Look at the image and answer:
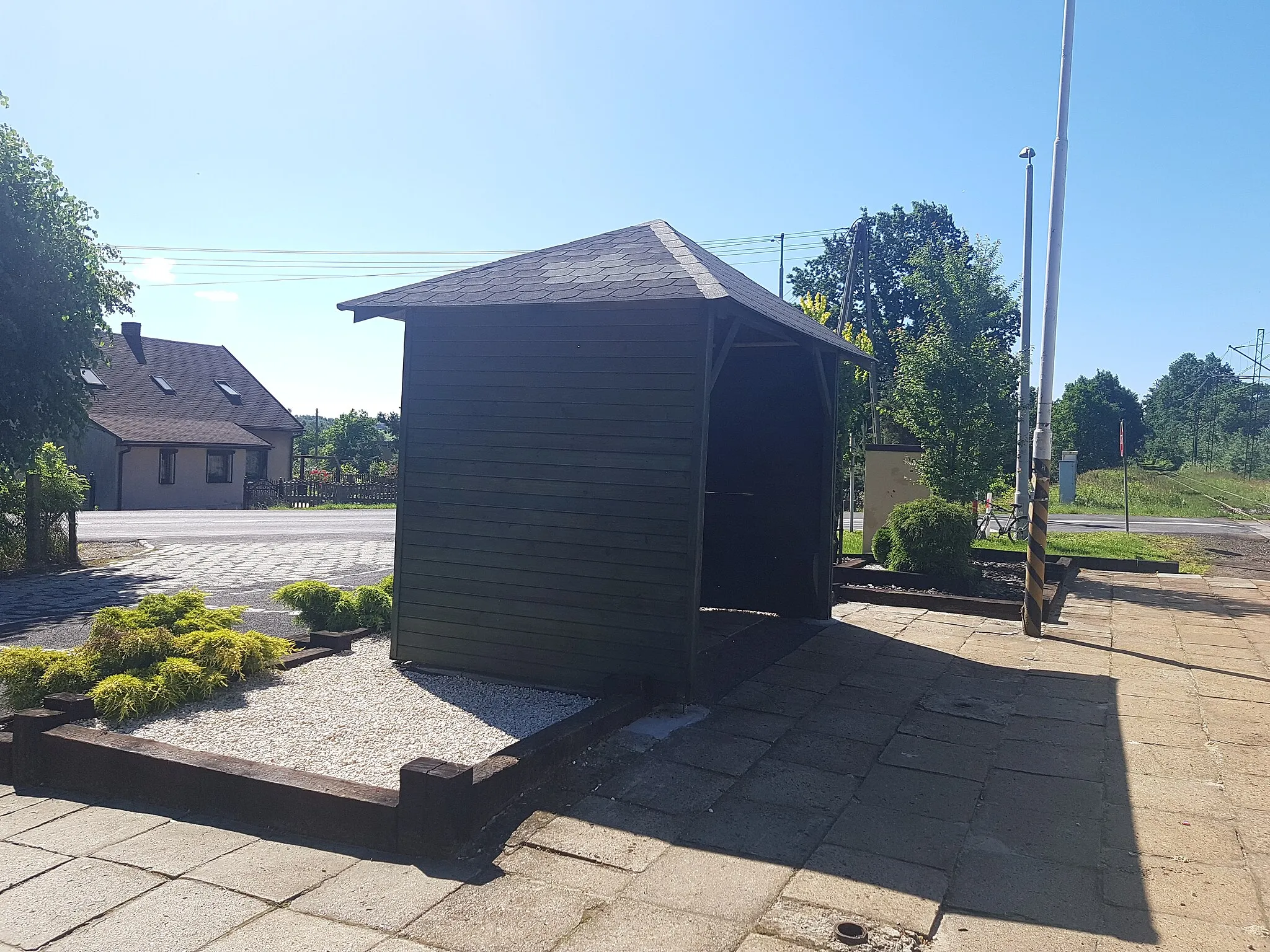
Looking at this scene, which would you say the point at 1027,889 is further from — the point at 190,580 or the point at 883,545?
the point at 190,580

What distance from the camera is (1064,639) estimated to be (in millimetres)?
8820

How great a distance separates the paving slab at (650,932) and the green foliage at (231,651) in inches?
143

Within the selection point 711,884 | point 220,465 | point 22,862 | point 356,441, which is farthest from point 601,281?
point 356,441

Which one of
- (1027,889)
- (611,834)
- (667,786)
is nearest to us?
(1027,889)

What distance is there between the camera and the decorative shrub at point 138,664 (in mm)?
5312

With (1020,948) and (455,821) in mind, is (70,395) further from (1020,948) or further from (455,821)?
(1020,948)

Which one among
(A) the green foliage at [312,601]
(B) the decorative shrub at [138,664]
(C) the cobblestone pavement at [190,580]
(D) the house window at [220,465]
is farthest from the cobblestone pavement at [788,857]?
(D) the house window at [220,465]

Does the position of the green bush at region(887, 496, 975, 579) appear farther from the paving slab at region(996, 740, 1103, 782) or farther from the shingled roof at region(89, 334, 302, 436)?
the shingled roof at region(89, 334, 302, 436)

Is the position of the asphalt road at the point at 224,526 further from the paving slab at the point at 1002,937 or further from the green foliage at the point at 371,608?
the paving slab at the point at 1002,937

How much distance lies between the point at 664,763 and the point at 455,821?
4.81 feet

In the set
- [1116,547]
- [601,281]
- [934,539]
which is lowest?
[1116,547]

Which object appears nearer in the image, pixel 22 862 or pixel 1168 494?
pixel 22 862

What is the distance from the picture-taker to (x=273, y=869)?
3684 millimetres

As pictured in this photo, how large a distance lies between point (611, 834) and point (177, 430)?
3392 cm
